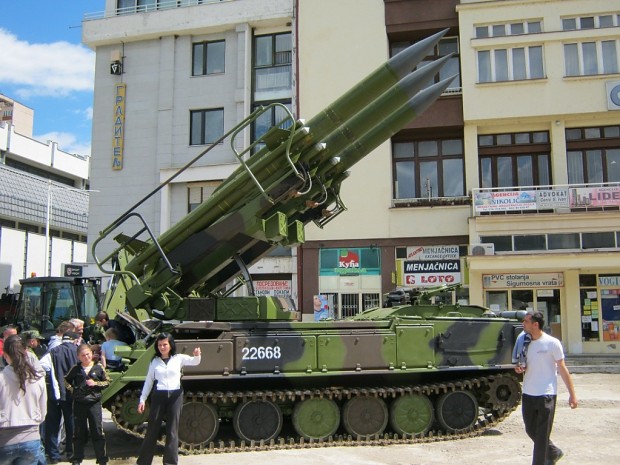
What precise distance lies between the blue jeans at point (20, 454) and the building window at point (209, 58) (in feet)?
69.7

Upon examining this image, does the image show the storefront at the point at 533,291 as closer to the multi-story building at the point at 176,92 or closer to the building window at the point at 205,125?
the multi-story building at the point at 176,92

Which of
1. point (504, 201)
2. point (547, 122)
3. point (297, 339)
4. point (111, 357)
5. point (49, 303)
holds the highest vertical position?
point (547, 122)

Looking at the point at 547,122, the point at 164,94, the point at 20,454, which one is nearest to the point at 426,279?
the point at 547,122

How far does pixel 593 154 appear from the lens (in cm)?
2150

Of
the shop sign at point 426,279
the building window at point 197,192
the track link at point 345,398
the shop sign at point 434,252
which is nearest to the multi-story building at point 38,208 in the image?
the building window at point 197,192

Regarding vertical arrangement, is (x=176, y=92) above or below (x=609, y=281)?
above

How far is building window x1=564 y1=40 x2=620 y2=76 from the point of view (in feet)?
68.4

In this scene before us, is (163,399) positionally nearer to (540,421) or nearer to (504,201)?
(540,421)

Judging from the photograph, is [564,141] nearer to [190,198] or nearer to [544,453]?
[190,198]

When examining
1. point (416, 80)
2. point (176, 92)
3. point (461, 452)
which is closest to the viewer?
point (461, 452)

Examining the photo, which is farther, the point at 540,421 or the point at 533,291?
the point at 533,291

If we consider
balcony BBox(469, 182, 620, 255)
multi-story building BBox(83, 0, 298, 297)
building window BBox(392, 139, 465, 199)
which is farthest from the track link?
multi-story building BBox(83, 0, 298, 297)

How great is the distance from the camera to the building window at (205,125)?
24453 mm

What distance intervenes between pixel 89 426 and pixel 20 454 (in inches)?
112
